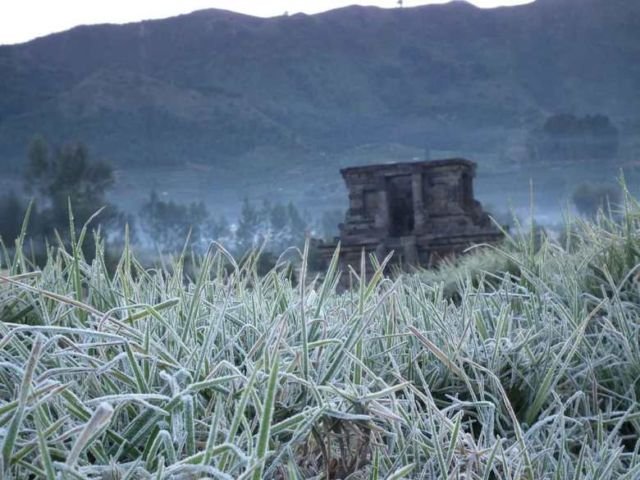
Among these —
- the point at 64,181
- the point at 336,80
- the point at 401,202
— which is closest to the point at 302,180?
the point at 336,80

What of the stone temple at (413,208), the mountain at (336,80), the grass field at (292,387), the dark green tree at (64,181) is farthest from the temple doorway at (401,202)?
the mountain at (336,80)

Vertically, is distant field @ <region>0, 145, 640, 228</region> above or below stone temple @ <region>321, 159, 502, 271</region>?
below

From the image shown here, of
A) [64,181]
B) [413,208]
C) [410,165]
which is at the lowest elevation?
[413,208]

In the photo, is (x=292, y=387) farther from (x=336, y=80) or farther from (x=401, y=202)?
(x=336, y=80)

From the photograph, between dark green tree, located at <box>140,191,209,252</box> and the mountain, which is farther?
the mountain

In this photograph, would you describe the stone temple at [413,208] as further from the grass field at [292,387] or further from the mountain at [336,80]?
the mountain at [336,80]

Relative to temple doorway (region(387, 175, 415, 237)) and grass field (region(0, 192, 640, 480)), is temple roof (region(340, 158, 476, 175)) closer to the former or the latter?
temple doorway (region(387, 175, 415, 237))

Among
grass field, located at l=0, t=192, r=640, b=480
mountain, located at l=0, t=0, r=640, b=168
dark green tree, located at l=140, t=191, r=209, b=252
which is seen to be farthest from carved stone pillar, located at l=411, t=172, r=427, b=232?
mountain, located at l=0, t=0, r=640, b=168

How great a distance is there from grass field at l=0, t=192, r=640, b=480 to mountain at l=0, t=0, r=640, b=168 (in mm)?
120323

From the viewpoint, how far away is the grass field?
36.1 inches

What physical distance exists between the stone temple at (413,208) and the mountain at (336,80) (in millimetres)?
95269

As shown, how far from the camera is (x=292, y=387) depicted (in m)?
1.24

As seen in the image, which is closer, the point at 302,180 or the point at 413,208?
the point at 413,208

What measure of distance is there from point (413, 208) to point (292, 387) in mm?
25116
